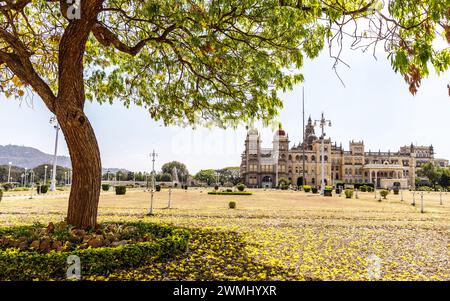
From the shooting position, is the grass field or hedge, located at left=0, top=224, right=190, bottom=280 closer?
hedge, located at left=0, top=224, right=190, bottom=280

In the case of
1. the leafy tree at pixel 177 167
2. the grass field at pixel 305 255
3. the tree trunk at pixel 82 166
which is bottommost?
the grass field at pixel 305 255

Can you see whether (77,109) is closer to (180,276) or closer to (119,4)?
(119,4)

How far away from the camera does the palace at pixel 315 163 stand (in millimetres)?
93750

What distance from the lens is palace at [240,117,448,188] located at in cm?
9375

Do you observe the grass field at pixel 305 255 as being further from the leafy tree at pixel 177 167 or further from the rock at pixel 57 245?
the leafy tree at pixel 177 167

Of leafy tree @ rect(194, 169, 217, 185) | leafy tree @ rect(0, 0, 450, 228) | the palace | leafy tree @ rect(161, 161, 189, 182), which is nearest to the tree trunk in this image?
leafy tree @ rect(0, 0, 450, 228)

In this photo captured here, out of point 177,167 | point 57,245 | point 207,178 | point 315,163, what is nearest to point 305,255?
point 57,245

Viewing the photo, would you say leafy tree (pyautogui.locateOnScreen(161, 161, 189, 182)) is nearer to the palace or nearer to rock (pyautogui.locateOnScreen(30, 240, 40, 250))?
the palace

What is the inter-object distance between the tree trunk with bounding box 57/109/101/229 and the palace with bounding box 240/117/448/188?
272 feet

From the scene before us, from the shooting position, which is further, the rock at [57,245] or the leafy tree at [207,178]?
the leafy tree at [207,178]

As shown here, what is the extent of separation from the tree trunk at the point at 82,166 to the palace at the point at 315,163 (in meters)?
83.0

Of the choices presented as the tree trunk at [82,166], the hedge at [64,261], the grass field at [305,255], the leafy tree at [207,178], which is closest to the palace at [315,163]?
the leafy tree at [207,178]

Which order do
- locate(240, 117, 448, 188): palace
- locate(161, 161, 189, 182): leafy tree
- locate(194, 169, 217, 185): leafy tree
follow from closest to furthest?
locate(240, 117, 448, 188): palace → locate(194, 169, 217, 185): leafy tree → locate(161, 161, 189, 182): leafy tree
